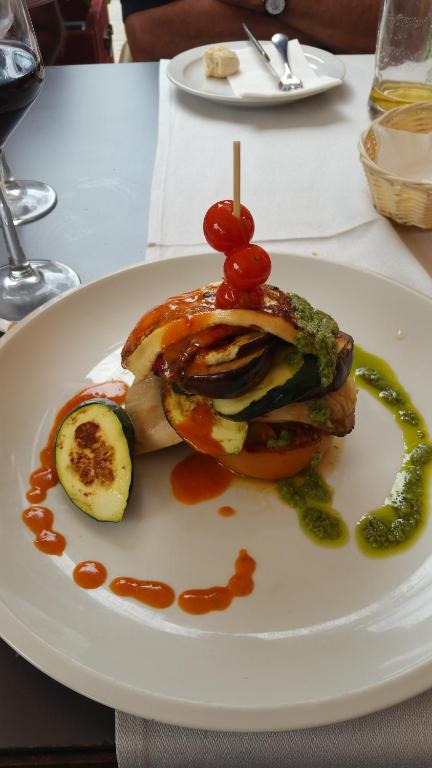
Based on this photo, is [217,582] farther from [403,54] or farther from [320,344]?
[403,54]

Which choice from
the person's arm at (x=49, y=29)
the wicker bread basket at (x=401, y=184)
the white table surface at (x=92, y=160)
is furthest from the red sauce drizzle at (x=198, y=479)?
the person's arm at (x=49, y=29)

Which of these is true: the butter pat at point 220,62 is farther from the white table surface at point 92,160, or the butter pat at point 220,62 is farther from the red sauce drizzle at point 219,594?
the red sauce drizzle at point 219,594

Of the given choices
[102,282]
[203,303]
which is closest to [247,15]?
[102,282]

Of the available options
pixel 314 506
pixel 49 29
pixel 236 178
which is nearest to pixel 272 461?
pixel 314 506

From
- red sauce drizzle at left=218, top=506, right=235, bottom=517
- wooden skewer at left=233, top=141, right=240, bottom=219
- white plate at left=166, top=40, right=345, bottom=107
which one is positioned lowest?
red sauce drizzle at left=218, top=506, right=235, bottom=517

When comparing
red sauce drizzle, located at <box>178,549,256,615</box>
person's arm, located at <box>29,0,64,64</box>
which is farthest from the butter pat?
person's arm, located at <box>29,0,64,64</box>

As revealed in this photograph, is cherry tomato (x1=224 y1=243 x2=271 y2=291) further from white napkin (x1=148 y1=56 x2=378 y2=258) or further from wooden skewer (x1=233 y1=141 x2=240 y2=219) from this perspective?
white napkin (x1=148 y1=56 x2=378 y2=258)
